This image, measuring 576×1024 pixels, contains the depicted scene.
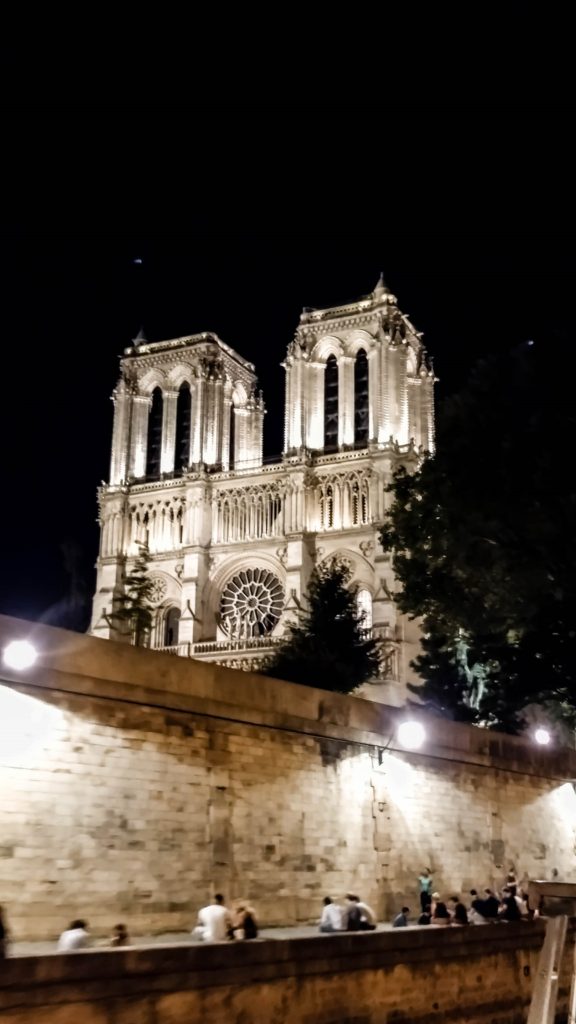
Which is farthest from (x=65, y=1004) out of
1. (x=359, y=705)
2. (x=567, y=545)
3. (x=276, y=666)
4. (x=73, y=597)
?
(x=73, y=597)

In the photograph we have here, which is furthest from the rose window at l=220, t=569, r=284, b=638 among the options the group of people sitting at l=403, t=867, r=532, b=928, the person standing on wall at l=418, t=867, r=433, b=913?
the group of people sitting at l=403, t=867, r=532, b=928

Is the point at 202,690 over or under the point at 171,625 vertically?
under

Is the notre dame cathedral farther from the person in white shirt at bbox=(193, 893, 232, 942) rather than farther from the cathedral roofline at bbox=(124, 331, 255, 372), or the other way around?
the person in white shirt at bbox=(193, 893, 232, 942)

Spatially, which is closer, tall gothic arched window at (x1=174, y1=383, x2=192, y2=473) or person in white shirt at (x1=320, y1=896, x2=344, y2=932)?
person in white shirt at (x1=320, y1=896, x2=344, y2=932)

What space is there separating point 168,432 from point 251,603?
9869 mm

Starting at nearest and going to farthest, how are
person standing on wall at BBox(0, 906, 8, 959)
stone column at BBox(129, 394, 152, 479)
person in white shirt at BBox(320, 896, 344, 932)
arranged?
person standing on wall at BBox(0, 906, 8, 959)
person in white shirt at BBox(320, 896, 344, 932)
stone column at BBox(129, 394, 152, 479)

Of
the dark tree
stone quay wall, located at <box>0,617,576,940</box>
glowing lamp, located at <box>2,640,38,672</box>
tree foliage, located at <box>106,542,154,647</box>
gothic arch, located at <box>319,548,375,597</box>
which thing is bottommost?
stone quay wall, located at <box>0,617,576,940</box>

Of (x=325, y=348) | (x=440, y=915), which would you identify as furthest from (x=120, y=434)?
(x=440, y=915)

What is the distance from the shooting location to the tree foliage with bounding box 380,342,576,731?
2000 centimetres

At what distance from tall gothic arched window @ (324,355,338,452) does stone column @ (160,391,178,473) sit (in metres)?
7.43

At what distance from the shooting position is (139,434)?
2004 inches

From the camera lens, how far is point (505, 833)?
66.9 feet

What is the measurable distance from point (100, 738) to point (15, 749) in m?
1.20

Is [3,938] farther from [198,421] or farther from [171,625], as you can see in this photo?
[198,421]
